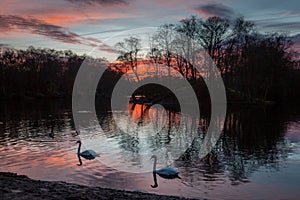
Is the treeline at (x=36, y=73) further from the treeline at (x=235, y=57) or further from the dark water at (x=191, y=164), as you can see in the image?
the dark water at (x=191, y=164)

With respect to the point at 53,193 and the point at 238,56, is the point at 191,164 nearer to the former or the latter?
the point at 53,193

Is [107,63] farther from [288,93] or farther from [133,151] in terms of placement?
[133,151]

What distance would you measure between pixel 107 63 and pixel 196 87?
52789mm

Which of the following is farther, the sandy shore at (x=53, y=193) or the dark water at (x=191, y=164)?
the dark water at (x=191, y=164)

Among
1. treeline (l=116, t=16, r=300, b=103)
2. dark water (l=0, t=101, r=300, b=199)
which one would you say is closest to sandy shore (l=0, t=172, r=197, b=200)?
dark water (l=0, t=101, r=300, b=199)

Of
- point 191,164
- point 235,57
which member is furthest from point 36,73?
point 191,164

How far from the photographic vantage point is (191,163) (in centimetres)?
1739

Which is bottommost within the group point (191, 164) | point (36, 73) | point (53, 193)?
point (191, 164)

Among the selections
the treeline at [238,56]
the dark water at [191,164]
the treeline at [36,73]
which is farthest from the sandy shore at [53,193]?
the treeline at [36,73]

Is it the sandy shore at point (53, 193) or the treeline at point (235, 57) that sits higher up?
the treeline at point (235, 57)

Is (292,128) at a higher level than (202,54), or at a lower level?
lower

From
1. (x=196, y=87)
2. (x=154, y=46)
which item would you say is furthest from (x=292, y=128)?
(x=154, y=46)

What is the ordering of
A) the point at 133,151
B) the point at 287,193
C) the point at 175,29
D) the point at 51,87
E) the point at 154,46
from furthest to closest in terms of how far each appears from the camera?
the point at 51,87
the point at 154,46
the point at 175,29
the point at 133,151
the point at 287,193

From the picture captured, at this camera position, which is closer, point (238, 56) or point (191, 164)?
point (191, 164)
